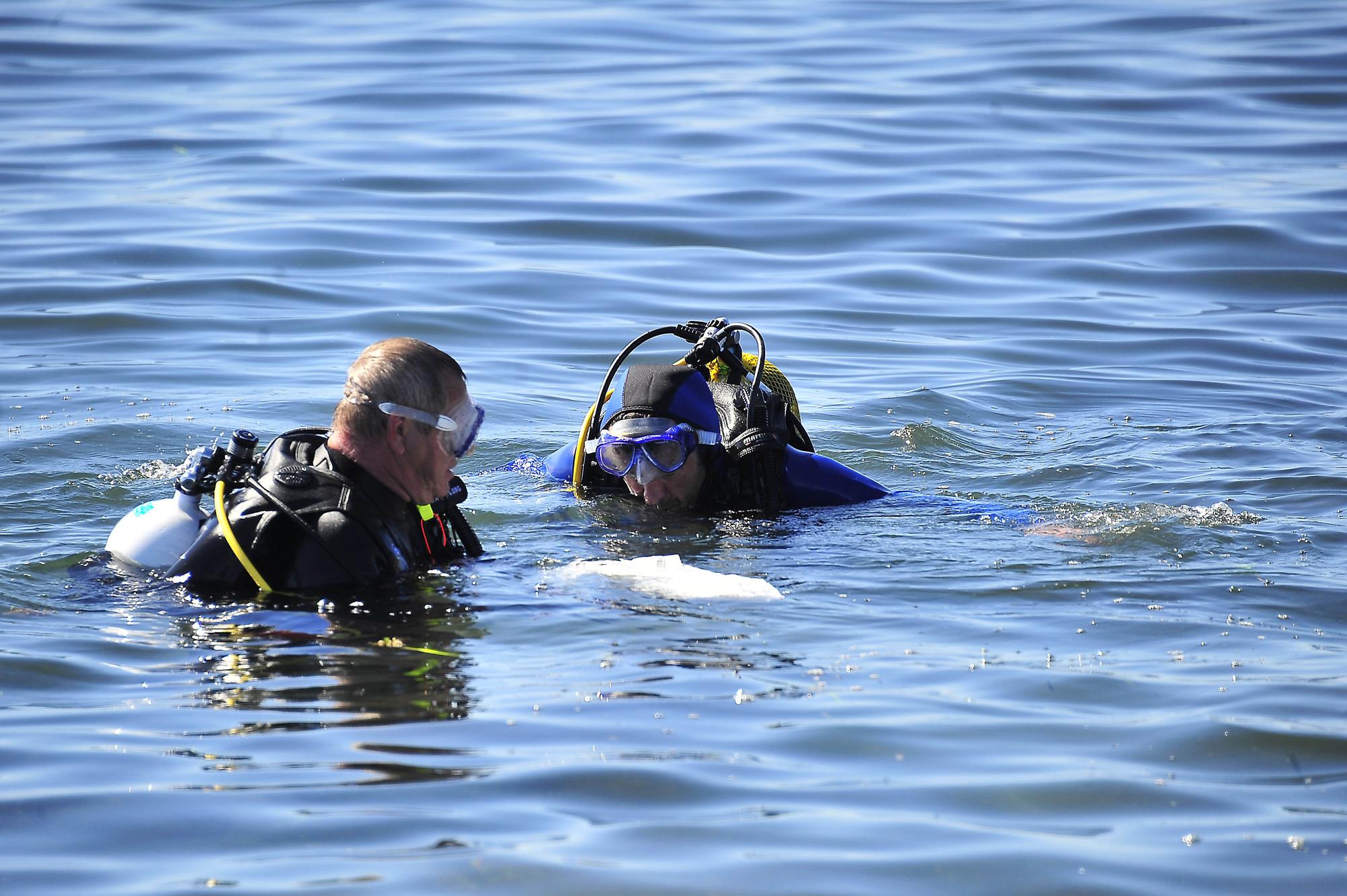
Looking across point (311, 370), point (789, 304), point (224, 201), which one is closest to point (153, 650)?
point (311, 370)

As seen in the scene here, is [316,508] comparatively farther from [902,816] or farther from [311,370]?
[311,370]

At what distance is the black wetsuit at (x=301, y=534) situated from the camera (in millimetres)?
4297

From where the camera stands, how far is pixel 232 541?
4199 mm

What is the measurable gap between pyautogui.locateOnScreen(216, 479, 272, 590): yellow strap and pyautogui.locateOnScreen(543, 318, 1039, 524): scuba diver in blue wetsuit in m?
1.80

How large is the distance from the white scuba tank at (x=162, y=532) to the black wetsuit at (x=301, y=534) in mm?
71

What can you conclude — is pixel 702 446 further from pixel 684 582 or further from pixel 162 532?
pixel 162 532

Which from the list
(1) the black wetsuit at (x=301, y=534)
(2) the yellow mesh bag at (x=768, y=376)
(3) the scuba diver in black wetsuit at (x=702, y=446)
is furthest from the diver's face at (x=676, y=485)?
(1) the black wetsuit at (x=301, y=534)

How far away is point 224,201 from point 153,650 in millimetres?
9864

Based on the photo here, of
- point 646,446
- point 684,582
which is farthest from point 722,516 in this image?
point 684,582

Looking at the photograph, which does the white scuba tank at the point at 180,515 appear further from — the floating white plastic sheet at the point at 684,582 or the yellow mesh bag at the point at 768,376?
the yellow mesh bag at the point at 768,376

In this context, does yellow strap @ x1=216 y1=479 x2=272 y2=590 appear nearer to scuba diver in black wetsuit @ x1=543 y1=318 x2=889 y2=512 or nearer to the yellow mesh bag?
scuba diver in black wetsuit @ x1=543 y1=318 x2=889 y2=512

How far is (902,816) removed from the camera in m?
3.30

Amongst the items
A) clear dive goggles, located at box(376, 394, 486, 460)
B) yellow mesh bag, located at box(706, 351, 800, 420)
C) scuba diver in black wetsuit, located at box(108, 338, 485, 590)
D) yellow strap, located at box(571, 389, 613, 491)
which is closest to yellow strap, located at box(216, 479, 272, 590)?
scuba diver in black wetsuit, located at box(108, 338, 485, 590)

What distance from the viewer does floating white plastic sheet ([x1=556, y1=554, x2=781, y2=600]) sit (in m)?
4.82
